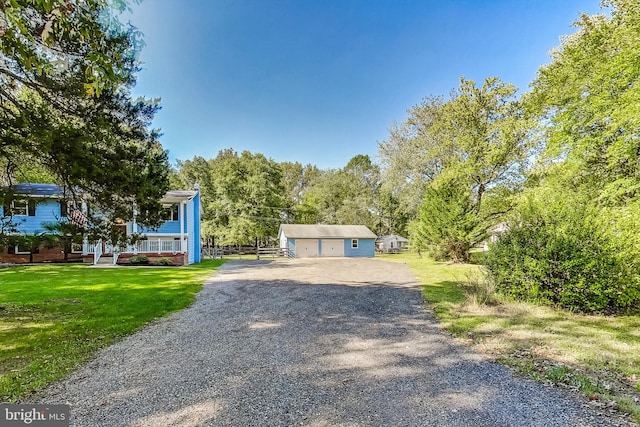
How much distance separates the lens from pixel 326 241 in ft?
99.1

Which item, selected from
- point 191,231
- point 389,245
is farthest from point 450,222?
point 389,245

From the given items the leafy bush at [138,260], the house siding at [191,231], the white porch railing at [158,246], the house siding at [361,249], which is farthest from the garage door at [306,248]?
the leafy bush at [138,260]

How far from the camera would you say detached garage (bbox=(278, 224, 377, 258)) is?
96.3 ft

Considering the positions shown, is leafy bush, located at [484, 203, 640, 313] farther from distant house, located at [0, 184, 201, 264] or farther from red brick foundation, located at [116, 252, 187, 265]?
distant house, located at [0, 184, 201, 264]

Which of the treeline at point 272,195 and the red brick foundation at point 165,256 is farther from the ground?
the treeline at point 272,195

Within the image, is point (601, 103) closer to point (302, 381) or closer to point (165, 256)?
point (302, 381)

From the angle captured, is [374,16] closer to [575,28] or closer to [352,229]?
[575,28]

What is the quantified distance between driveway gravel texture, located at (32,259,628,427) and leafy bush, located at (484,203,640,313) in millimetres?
3166

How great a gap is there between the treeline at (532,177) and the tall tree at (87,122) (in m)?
9.11

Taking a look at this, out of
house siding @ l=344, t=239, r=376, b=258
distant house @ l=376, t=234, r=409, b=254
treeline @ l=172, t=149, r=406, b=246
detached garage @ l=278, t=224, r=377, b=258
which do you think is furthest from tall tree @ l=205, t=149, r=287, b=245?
distant house @ l=376, t=234, r=409, b=254

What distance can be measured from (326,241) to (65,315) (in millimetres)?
24421

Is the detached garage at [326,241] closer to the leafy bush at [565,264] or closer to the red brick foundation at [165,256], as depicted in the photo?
the red brick foundation at [165,256]

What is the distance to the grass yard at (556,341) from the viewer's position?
3592mm

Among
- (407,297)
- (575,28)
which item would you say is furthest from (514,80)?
(407,297)
